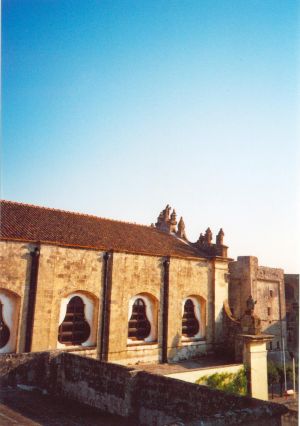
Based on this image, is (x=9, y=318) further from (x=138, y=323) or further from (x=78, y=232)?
(x=138, y=323)

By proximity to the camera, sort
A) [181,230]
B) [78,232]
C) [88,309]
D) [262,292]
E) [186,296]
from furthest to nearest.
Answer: [262,292]
[181,230]
[186,296]
[78,232]
[88,309]

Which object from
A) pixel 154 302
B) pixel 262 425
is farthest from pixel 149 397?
pixel 154 302

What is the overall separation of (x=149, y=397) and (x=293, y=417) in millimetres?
6915

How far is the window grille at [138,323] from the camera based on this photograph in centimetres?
2092

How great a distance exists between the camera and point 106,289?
1964 cm

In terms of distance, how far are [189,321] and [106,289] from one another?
23.4ft

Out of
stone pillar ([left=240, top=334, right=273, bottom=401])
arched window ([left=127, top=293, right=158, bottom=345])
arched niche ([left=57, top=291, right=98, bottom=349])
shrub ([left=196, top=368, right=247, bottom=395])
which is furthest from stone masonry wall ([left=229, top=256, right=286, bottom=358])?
arched niche ([left=57, top=291, right=98, bottom=349])

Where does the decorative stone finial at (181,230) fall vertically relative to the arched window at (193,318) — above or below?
above

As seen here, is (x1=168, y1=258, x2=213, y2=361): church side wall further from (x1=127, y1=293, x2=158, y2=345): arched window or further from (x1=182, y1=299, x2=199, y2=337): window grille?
(x1=127, y1=293, x2=158, y2=345): arched window

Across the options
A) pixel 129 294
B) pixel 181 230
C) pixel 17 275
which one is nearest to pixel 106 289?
pixel 129 294

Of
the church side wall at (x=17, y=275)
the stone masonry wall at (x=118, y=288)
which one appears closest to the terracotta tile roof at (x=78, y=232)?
the church side wall at (x=17, y=275)

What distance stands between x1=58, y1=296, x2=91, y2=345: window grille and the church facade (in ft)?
0.16

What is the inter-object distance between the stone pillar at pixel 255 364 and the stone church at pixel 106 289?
3368mm

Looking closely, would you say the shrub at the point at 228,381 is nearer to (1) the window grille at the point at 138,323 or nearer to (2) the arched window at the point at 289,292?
(1) the window grille at the point at 138,323
